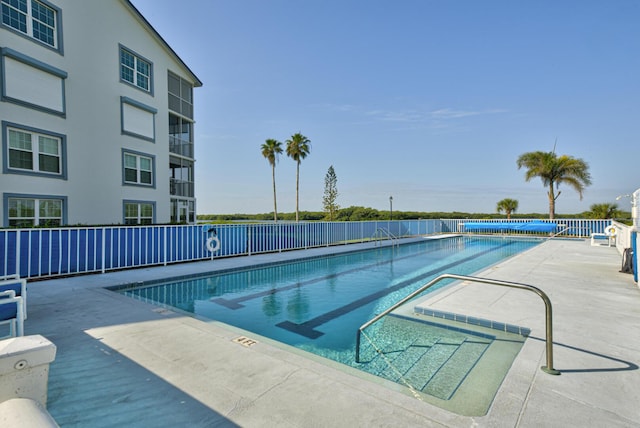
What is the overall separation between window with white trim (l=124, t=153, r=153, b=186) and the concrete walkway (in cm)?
1133

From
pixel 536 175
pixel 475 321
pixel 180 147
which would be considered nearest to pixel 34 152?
pixel 180 147

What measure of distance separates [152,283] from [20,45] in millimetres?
10545

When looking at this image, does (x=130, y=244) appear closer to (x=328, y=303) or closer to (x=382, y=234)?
(x=328, y=303)

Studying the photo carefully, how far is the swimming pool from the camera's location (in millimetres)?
3736

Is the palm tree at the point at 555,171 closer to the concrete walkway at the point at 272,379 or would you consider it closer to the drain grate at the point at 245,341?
the concrete walkway at the point at 272,379

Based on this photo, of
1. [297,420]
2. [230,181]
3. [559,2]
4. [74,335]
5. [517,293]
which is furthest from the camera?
[230,181]

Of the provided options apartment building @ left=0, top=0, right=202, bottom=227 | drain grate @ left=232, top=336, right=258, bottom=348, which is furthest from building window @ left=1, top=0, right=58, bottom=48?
drain grate @ left=232, top=336, right=258, bottom=348

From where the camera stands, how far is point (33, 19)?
11.3 metres

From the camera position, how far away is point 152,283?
7.12m

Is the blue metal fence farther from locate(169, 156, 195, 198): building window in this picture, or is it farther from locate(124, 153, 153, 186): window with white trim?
locate(169, 156, 195, 198): building window

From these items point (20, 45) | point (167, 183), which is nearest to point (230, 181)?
point (167, 183)

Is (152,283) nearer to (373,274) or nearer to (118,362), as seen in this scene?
(118,362)

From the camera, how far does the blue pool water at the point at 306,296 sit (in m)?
4.62

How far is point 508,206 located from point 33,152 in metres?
33.1
